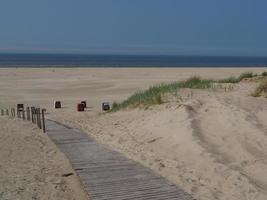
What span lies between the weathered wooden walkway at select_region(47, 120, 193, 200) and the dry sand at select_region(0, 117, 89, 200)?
206 mm

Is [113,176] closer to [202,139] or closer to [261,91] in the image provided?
[202,139]

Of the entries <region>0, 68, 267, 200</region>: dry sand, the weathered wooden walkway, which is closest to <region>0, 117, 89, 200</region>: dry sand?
the weathered wooden walkway

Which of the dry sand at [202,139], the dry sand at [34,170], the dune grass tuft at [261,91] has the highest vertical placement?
the dune grass tuft at [261,91]

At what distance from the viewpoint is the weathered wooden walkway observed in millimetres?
7715

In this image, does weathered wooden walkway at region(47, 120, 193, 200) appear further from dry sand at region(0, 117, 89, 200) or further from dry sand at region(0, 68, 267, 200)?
dry sand at region(0, 68, 267, 200)

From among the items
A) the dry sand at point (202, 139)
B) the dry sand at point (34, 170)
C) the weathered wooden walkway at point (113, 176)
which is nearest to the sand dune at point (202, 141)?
the dry sand at point (202, 139)

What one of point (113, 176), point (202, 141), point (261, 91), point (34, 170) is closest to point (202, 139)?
point (202, 141)

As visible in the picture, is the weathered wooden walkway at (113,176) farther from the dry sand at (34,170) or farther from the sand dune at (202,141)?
the sand dune at (202,141)

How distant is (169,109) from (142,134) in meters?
1.37

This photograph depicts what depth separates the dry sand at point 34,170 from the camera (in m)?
8.40

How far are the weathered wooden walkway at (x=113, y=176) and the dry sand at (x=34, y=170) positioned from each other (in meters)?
0.21

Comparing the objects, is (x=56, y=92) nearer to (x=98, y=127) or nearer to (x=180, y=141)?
(x=98, y=127)

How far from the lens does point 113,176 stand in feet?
28.6

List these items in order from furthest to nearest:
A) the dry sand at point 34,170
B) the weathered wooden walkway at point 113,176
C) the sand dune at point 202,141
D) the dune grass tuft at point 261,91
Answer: the dune grass tuft at point 261,91 → the sand dune at point 202,141 → the dry sand at point 34,170 → the weathered wooden walkway at point 113,176
